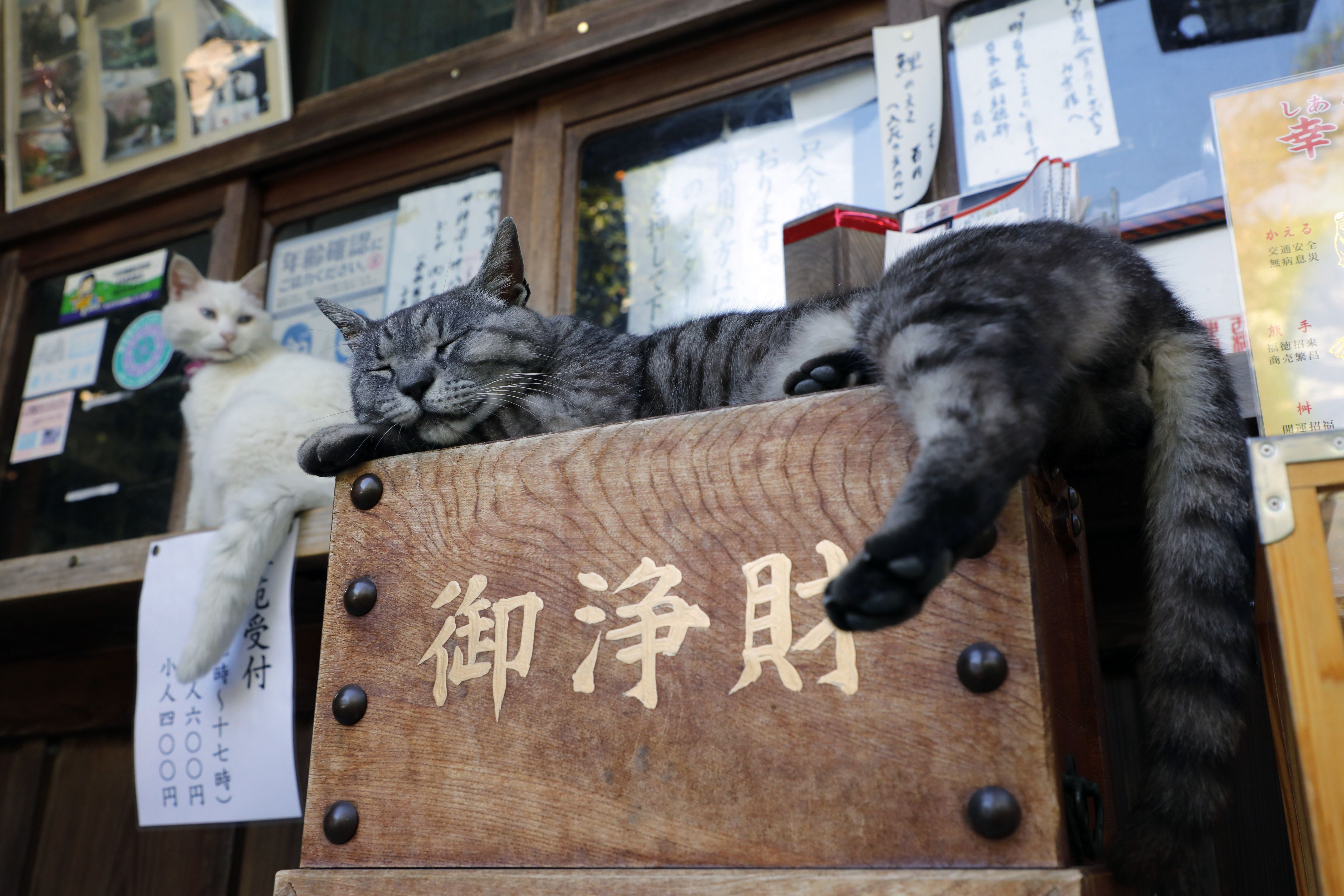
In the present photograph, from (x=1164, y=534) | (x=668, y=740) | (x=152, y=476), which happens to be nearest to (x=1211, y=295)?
(x=1164, y=534)

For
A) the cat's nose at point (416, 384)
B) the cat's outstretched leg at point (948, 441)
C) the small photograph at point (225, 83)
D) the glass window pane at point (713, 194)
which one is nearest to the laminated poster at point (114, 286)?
the small photograph at point (225, 83)

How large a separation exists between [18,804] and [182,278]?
1196mm

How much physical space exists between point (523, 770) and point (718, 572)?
0.24 meters

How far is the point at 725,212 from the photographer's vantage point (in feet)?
6.44

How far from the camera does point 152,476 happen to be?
2.34m

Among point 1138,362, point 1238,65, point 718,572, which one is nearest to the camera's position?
point 718,572

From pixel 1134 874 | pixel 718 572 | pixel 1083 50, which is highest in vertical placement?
pixel 1083 50

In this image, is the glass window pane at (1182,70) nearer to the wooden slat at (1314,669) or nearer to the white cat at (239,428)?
the wooden slat at (1314,669)

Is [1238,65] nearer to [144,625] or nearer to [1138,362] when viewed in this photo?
[1138,362]

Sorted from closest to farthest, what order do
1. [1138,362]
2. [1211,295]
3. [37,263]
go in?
[1138,362] < [1211,295] < [37,263]

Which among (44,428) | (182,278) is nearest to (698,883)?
(182,278)

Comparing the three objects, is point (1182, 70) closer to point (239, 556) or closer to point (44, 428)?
point (239, 556)

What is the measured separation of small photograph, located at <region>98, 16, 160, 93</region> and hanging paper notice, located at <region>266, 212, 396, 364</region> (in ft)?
2.27

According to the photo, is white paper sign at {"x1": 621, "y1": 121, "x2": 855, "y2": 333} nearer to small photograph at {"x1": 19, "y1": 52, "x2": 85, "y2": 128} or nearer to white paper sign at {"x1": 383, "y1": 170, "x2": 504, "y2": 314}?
white paper sign at {"x1": 383, "y1": 170, "x2": 504, "y2": 314}
